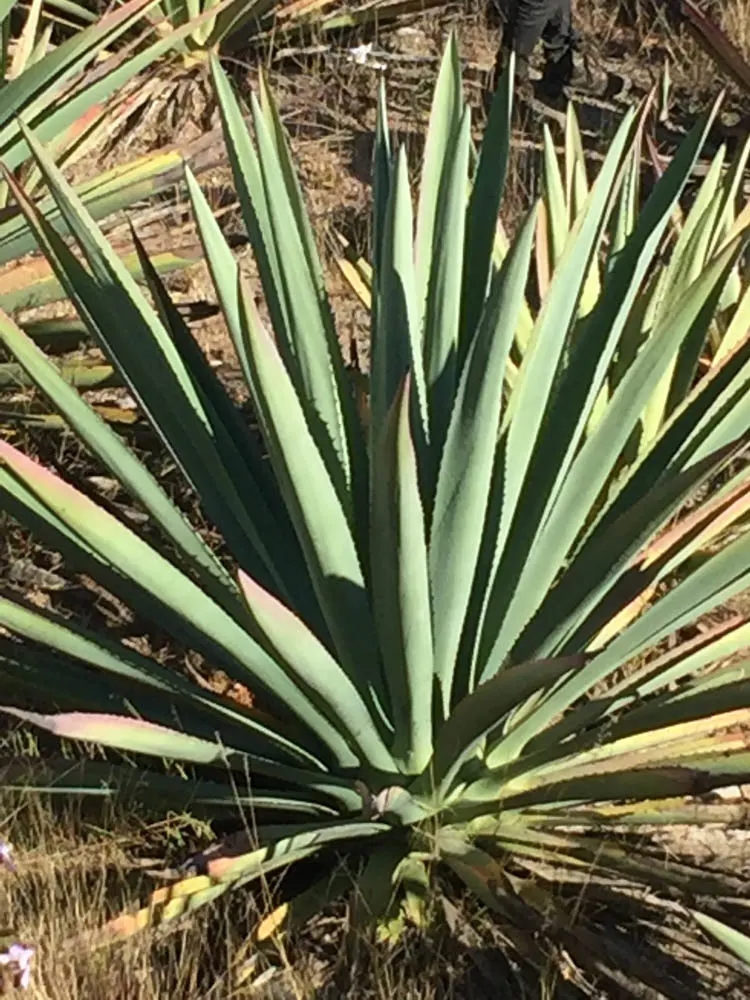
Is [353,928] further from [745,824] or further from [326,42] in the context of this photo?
[326,42]

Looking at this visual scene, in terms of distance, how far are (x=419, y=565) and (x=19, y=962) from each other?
72 cm

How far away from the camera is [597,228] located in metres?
1.93

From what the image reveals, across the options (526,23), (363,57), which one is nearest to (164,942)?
(526,23)

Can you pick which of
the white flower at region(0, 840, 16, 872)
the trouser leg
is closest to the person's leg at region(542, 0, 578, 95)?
the trouser leg

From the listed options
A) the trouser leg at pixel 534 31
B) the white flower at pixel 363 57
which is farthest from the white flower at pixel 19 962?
the white flower at pixel 363 57

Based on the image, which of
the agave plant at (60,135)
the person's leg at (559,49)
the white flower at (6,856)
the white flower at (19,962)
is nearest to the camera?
the white flower at (19,962)

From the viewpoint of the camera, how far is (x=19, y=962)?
1.74m

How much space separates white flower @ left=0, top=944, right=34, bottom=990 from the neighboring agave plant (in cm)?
12

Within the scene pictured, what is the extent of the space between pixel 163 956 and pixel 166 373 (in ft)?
2.78

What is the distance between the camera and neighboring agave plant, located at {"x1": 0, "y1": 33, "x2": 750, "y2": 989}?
1.77 metres

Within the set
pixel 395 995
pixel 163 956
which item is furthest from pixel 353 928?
pixel 163 956

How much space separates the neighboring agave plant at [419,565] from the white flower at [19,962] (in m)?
0.12

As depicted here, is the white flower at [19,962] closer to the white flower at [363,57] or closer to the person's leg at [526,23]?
the person's leg at [526,23]

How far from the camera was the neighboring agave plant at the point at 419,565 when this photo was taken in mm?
1774
